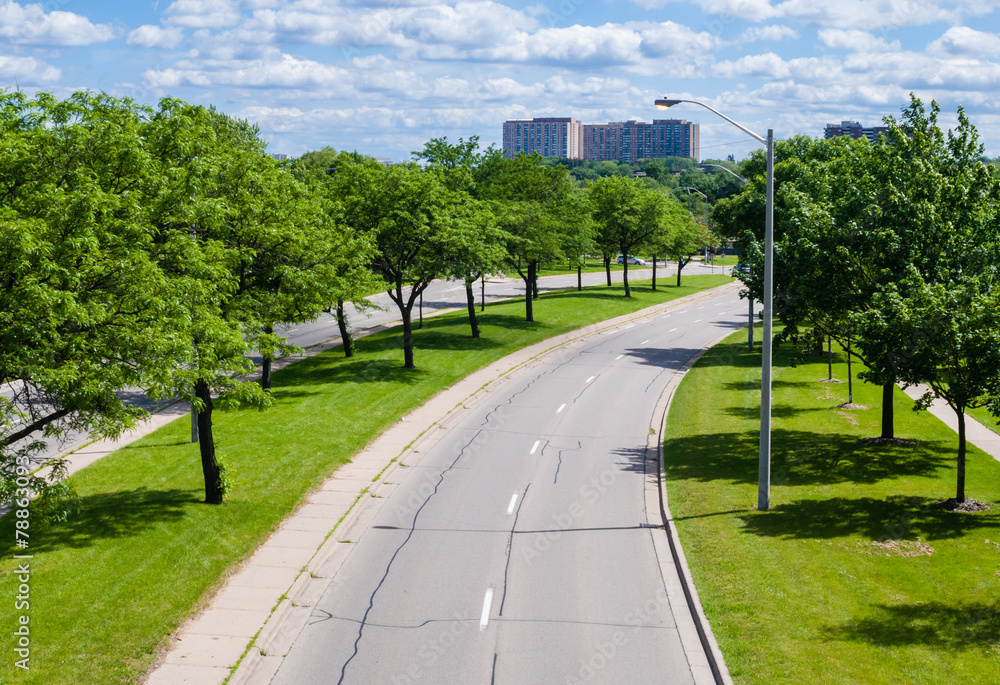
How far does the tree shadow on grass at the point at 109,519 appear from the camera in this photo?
56.3 feet

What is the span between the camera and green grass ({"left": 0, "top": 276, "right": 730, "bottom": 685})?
13227 mm

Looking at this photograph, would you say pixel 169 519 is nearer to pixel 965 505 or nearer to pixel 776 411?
pixel 965 505

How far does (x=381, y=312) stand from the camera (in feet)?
198

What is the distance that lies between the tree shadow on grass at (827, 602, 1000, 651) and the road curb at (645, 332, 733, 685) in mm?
1960

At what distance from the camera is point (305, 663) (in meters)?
13.1

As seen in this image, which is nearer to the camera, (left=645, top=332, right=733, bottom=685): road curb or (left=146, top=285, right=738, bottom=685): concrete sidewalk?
→ (left=645, top=332, right=733, bottom=685): road curb

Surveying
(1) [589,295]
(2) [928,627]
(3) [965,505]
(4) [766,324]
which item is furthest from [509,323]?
(2) [928,627]

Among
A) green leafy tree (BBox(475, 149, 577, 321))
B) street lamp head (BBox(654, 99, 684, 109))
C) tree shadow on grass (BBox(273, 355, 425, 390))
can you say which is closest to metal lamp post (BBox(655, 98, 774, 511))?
street lamp head (BBox(654, 99, 684, 109))

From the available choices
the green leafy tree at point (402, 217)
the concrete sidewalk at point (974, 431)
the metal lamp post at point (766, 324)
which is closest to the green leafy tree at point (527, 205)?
the green leafy tree at point (402, 217)

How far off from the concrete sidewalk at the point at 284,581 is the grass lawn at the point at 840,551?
231 cm

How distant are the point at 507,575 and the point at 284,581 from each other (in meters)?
4.34

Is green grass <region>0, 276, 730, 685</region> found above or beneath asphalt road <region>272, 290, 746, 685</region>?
above

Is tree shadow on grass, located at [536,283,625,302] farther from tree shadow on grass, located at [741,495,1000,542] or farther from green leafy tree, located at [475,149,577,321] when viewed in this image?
tree shadow on grass, located at [741,495,1000,542]

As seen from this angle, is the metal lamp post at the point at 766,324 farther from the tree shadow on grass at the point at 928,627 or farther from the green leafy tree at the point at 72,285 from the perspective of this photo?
the green leafy tree at the point at 72,285
